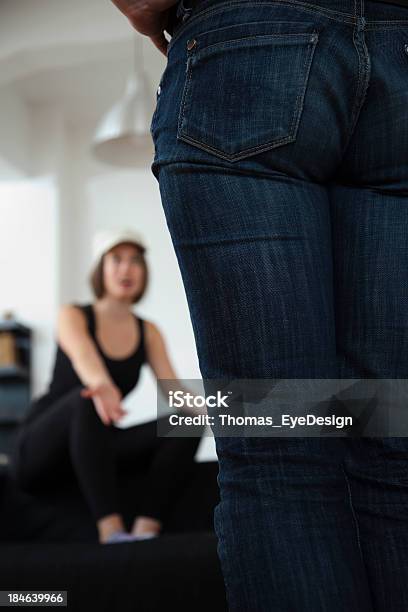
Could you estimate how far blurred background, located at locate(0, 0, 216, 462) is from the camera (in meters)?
5.88

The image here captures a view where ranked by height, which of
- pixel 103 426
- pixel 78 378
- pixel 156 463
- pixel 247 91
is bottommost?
pixel 156 463

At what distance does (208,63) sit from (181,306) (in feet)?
18.4

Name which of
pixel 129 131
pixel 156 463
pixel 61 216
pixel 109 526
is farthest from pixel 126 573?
pixel 61 216

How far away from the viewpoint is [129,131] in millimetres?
3689

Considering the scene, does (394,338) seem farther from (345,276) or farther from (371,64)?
(371,64)

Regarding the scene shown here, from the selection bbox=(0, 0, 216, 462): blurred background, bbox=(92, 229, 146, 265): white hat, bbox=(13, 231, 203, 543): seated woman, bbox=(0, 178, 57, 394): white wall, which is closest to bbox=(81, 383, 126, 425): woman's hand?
bbox=(13, 231, 203, 543): seated woman

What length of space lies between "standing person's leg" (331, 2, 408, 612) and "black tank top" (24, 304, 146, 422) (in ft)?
6.54

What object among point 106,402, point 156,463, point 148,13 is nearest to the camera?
point 148,13

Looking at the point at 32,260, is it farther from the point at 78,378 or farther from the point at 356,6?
the point at 356,6

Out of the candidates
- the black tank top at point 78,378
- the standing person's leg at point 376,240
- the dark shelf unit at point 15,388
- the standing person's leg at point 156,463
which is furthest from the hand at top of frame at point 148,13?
the dark shelf unit at point 15,388

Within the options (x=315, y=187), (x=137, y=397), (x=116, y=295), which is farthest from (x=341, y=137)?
(x=137, y=397)

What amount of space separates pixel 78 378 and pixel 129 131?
1471 mm

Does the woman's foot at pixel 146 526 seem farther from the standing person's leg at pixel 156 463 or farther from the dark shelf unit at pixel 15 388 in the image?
the dark shelf unit at pixel 15 388

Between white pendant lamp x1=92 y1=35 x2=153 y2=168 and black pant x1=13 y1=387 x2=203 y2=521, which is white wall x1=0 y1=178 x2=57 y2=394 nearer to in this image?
white pendant lamp x1=92 y1=35 x2=153 y2=168
